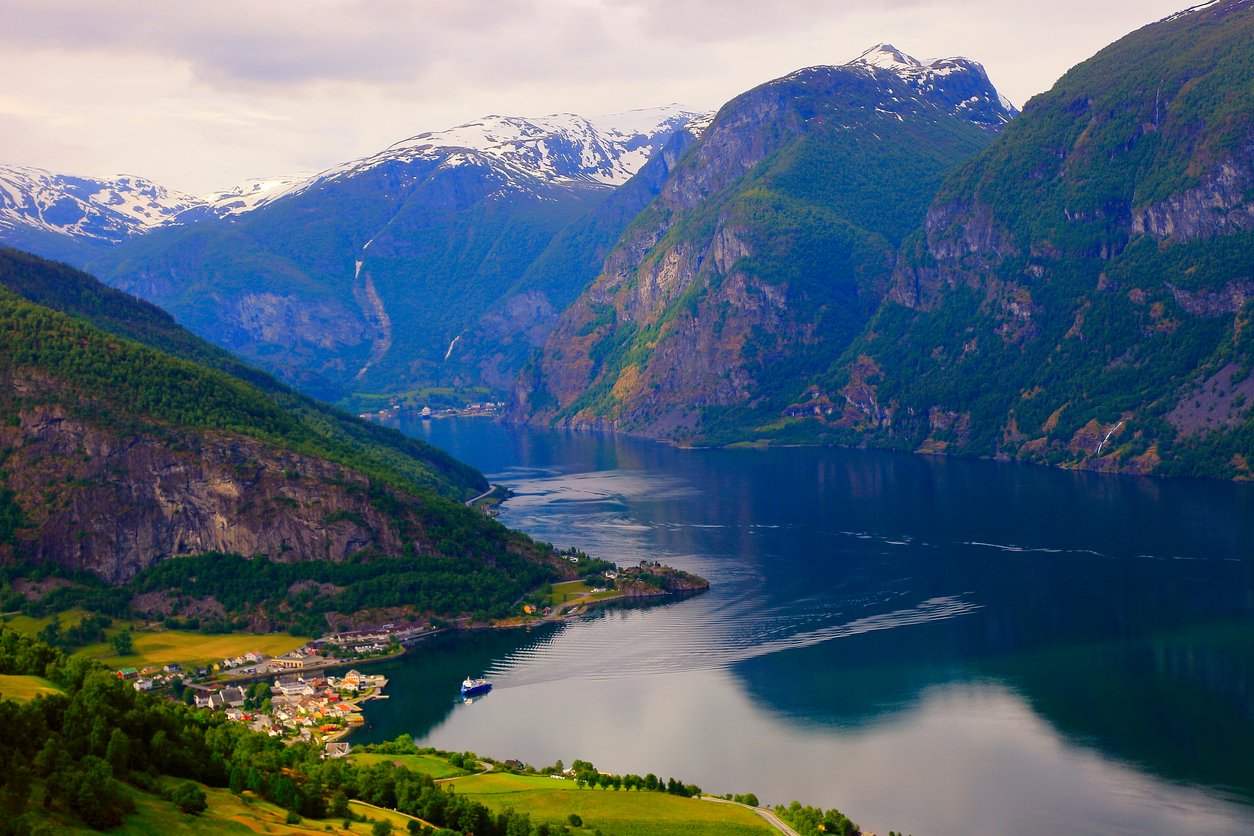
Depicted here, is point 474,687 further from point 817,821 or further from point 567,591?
point 817,821

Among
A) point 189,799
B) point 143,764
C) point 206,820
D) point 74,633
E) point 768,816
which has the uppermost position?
point 143,764

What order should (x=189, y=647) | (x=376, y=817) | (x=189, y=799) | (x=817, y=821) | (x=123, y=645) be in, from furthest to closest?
(x=189, y=647) < (x=123, y=645) < (x=817, y=821) < (x=376, y=817) < (x=189, y=799)

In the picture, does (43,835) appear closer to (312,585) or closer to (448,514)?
(312,585)

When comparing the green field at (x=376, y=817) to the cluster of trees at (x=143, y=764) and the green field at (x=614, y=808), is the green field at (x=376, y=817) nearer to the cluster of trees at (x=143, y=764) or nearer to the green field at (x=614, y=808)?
the cluster of trees at (x=143, y=764)

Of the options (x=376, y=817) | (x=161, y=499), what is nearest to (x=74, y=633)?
(x=161, y=499)

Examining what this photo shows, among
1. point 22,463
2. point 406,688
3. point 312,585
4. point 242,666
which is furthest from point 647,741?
point 22,463

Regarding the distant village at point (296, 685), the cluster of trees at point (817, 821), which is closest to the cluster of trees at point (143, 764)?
the cluster of trees at point (817, 821)
